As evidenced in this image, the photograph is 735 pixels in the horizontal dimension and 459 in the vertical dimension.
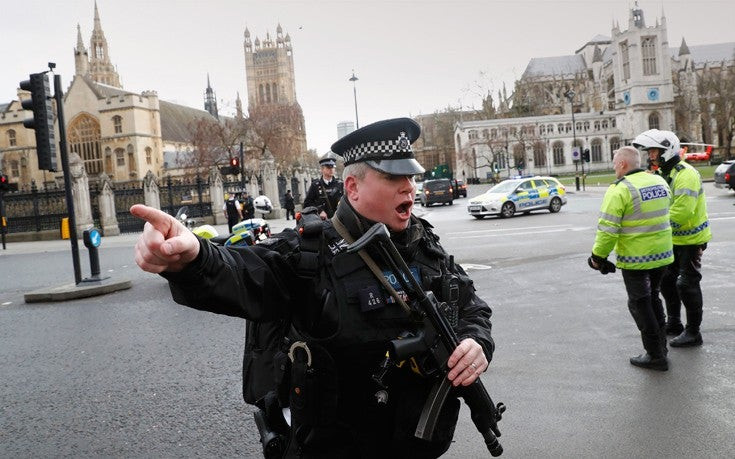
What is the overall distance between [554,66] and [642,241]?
122662mm

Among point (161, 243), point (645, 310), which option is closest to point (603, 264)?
point (645, 310)

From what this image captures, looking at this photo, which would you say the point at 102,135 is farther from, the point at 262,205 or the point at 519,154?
the point at 262,205

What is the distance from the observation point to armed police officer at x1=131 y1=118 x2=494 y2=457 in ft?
6.70

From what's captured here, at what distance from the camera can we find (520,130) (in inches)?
3629

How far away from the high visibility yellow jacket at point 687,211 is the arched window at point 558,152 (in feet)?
306

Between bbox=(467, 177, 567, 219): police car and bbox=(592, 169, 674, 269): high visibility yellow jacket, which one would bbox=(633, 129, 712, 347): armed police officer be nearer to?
bbox=(592, 169, 674, 269): high visibility yellow jacket

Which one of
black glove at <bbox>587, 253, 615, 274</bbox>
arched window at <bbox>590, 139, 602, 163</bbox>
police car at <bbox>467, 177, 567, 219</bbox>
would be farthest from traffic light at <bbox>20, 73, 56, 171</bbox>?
arched window at <bbox>590, 139, 602, 163</bbox>

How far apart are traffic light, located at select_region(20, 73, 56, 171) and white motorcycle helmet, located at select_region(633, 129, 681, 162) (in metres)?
9.87

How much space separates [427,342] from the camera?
6.64 ft

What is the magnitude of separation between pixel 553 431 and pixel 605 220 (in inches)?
78.1

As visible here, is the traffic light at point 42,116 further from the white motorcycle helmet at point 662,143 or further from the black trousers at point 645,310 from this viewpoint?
the black trousers at point 645,310

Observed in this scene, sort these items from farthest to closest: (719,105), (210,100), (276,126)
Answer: (210,100) → (719,105) → (276,126)

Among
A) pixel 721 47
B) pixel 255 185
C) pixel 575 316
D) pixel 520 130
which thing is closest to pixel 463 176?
pixel 520 130

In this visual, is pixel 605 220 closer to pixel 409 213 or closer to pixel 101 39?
pixel 409 213
